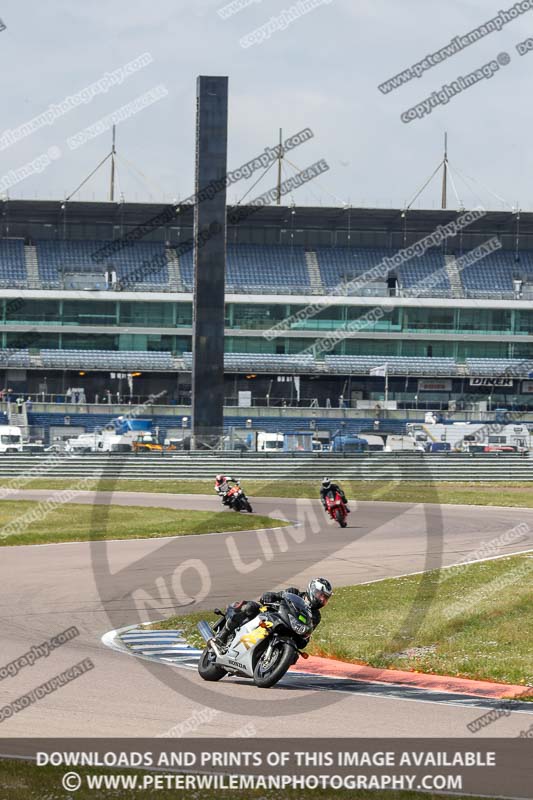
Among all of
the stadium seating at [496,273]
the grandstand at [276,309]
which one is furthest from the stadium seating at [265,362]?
the stadium seating at [496,273]

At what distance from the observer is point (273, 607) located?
39.3 ft

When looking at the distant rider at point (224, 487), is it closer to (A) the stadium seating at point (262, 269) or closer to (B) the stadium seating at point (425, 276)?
(A) the stadium seating at point (262, 269)

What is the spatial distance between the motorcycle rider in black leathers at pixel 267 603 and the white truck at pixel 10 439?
45.0 metres

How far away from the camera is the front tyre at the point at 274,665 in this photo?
11617 mm

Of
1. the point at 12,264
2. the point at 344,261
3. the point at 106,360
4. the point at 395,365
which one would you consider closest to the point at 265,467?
the point at 106,360

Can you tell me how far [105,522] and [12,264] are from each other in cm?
5582

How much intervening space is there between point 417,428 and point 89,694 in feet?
190

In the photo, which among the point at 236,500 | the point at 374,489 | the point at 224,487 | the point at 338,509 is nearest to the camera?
the point at 338,509

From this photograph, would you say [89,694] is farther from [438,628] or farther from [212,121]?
[212,121]

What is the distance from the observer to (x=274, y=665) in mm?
11711

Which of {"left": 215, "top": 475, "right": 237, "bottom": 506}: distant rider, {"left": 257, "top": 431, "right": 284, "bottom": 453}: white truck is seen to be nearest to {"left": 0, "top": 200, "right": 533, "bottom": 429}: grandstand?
{"left": 257, "top": 431, "right": 284, "bottom": 453}: white truck

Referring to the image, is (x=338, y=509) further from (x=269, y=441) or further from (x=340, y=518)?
(x=269, y=441)

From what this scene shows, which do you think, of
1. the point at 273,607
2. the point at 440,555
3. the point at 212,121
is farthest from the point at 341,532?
the point at 212,121

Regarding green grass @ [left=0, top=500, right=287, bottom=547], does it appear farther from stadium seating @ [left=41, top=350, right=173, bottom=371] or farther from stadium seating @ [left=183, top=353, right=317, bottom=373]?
stadium seating @ [left=183, top=353, right=317, bottom=373]
